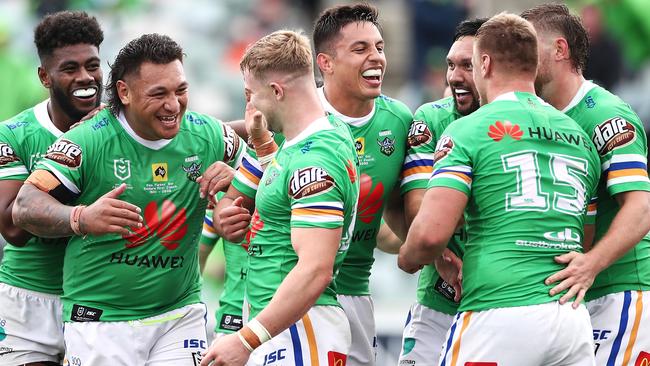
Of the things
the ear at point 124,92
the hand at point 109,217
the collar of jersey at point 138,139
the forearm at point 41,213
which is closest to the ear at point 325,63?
the collar of jersey at point 138,139

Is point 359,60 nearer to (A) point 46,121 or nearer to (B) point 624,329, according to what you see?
(A) point 46,121

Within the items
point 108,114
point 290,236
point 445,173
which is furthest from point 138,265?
point 445,173

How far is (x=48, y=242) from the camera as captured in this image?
7.76m

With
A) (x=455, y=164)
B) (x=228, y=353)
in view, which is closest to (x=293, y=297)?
(x=228, y=353)

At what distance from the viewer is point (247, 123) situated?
7.09 m

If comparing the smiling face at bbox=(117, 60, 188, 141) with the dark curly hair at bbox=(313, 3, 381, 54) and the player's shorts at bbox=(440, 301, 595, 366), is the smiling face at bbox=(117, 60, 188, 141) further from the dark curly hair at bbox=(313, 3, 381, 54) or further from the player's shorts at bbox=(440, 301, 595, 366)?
the player's shorts at bbox=(440, 301, 595, 366)

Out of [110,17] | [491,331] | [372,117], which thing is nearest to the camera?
[491,331]

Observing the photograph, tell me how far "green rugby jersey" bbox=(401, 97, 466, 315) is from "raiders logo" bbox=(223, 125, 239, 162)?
3.79 ft

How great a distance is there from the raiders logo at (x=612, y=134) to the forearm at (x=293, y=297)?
2.00 meters

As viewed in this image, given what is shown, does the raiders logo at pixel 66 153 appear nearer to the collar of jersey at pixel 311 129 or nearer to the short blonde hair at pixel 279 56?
the short blonde hair at pixel 279 56

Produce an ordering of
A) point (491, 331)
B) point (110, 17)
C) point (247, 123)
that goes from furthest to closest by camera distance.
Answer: point (110, 17) < point (247, 123) < point (491, 331)

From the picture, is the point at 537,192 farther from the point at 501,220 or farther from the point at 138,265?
the point at 138,265

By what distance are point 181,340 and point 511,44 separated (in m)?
2.90

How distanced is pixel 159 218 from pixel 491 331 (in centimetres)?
237
